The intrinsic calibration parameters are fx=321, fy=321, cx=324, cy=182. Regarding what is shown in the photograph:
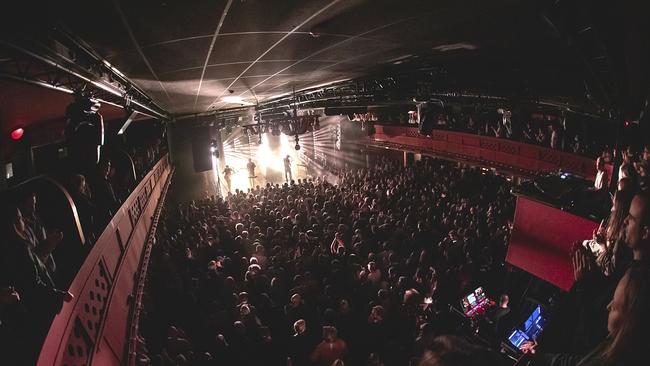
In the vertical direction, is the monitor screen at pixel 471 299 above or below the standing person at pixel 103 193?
below

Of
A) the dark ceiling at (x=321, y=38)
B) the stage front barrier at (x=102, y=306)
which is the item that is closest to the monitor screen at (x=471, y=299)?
the dark ceiling at (x=321, y=38)

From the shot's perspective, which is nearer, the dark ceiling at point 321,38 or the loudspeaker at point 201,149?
the dark ceiling at point 321,38

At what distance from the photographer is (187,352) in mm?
4246

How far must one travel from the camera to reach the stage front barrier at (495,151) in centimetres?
779

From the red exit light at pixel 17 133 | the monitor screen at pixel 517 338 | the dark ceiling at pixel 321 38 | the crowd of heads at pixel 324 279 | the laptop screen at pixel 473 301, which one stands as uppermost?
the dark ceiling at pixel 321 38

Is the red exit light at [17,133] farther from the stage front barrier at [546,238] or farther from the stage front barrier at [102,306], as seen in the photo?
the stage front barrier at [546,238]

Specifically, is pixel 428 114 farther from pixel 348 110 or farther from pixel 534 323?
pixel 534 323

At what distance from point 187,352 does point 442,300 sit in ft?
13.6

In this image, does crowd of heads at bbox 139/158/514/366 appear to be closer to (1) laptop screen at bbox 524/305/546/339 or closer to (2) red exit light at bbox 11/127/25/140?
(1) laptop screen at bbox 524/305/546/339

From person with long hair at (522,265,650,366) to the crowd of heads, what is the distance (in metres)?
2.83

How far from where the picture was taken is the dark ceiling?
2428mm

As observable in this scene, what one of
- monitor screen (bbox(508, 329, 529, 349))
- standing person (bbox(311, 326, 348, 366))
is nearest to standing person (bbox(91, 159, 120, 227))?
standing person (bbox(311, 326, 348, 366))

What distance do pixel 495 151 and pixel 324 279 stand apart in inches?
287

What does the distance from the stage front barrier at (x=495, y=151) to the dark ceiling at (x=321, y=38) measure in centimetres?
404
